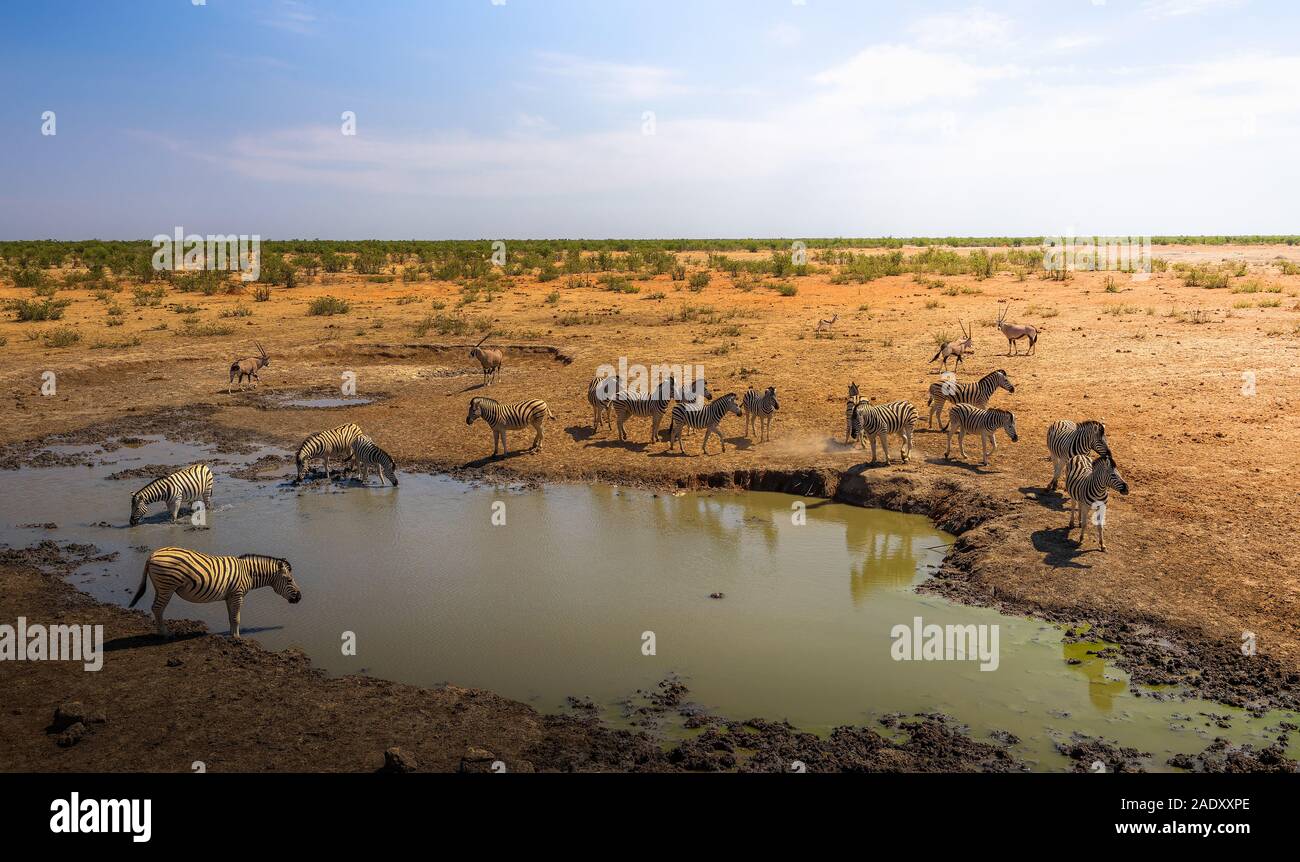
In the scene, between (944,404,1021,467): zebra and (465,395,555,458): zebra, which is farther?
(465,395,555,458): zebra

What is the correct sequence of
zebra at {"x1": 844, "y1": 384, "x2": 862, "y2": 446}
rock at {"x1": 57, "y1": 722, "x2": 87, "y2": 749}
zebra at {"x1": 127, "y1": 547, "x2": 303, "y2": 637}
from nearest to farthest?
rock at {"x1": 57, "y1": 722, "x2": 87, "y2": 749}, zebra at {"x1": 127, "y1": 547, "x2": 303, "y2": 637}, zebra at {"x1": 844, "y1": 384, "x2": 862, "y2": 446}

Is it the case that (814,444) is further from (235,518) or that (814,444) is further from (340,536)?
(235,518)

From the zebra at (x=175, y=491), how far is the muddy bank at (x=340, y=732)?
4.20m

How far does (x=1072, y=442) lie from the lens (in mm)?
11914

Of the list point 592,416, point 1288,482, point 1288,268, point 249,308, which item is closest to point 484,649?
point 592,416

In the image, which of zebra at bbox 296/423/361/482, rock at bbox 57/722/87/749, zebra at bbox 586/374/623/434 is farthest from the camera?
zebra at bbox 586/374/623/434

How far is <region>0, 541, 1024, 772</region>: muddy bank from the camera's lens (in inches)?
260

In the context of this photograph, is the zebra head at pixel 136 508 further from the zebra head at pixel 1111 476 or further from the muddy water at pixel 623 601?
the zebra head at pixel 1111 476

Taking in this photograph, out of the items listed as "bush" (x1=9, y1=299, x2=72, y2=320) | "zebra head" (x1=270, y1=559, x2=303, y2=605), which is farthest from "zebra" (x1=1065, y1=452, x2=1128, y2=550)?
"bush" (x1=9, y1=299, x2=72, y2=320)

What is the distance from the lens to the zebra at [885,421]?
531 inches

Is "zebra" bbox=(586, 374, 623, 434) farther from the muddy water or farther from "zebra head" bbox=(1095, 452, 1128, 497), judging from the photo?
"zebra head" bbox=(1095, 452, 1128, 497)

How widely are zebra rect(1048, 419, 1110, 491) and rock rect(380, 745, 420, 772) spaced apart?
8.82 meters

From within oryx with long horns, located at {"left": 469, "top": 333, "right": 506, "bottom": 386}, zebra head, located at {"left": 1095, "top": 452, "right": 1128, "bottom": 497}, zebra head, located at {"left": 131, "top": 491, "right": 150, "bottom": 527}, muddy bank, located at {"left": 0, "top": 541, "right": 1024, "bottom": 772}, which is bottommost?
muddy bank, located at {"left": 0, "top": 541, "right": 1024, "bottom": 772}

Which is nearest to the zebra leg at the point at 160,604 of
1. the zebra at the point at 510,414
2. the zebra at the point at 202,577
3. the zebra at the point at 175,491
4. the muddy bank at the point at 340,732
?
the zebra at the point at 202,577
